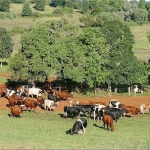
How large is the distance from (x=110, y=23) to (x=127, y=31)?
2.39 metres

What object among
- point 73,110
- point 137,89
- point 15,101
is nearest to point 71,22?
point 137,89

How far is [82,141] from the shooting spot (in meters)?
20.1

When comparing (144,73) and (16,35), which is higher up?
(16,35)

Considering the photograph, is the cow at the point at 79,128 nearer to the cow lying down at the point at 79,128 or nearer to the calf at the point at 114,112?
the cow lying down at the point at 79,128

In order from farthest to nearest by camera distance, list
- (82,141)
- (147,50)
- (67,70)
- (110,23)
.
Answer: (147,50), (110,23), (67,70), (82,141)

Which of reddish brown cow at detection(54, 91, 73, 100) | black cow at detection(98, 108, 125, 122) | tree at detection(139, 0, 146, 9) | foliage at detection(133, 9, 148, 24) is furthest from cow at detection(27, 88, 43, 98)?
tree at detection(139, 0, 146, 9)

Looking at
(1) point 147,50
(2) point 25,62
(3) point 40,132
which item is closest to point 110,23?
(2) point 25,62

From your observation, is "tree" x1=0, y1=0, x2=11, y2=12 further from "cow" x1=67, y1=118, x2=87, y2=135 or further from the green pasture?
"cow" x1=67, y1=118, x2=87, y2=135

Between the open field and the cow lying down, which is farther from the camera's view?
the cow lying down

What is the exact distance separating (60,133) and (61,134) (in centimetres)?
37

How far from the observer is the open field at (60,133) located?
18734 mm

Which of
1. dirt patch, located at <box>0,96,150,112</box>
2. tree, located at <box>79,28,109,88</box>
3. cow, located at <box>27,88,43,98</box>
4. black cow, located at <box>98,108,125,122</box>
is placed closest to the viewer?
black cow, located at <box>98,108,125,122</box>

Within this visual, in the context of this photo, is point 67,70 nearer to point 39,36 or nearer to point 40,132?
point 39,36

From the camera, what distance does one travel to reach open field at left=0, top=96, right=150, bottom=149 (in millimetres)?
18734
